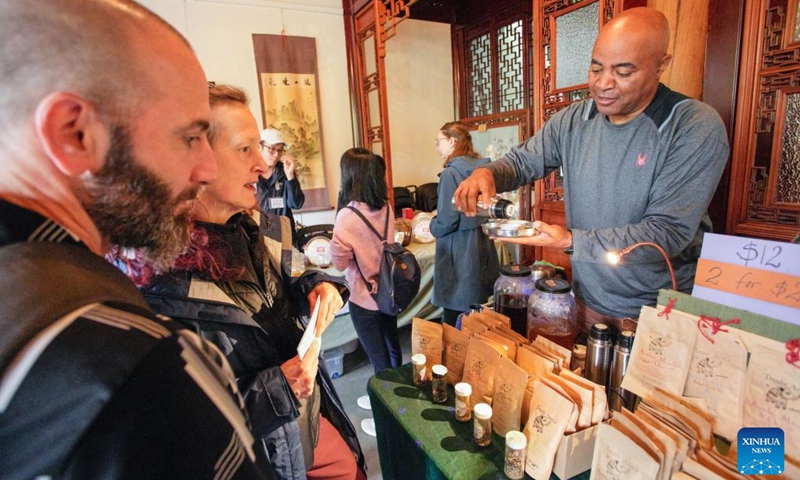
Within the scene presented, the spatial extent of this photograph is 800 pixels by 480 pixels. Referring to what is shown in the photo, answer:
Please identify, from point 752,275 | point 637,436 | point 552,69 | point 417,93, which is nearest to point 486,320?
point 637,436

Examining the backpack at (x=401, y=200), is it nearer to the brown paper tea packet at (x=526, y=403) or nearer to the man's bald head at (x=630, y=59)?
the man's bald head at (x=630, y=59)

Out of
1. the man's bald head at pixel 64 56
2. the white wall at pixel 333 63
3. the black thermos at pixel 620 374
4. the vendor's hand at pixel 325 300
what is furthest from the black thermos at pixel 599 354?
the white wall at pixel 333 63

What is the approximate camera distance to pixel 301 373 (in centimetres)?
87

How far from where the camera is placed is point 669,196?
40.7 inches

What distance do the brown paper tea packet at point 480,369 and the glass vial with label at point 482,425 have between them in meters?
0.07

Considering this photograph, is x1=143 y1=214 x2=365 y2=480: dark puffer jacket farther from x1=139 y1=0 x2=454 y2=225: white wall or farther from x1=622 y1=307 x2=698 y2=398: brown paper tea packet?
x1=139 y1=0 x2=454 y2=225: white wall

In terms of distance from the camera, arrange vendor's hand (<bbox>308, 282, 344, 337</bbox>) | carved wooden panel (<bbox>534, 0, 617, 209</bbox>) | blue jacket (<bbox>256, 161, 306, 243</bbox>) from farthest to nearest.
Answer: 1. blue jacket (<bbox>256, 161, 306, 243</bbox>)
2. carved wooden panel (<bbox>534, 0, 617, 209</bbox>)
3. vendor's hand (<bbox>308, 282, 344, 337</bbox>)

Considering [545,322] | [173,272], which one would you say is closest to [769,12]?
[545,322]

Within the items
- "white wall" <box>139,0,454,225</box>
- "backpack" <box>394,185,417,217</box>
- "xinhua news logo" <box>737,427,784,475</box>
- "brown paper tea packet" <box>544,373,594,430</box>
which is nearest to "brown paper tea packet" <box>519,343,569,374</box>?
"brown paper tea packet" <box>544,373,594,430</box>

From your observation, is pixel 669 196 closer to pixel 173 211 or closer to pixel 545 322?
pixel 545 322

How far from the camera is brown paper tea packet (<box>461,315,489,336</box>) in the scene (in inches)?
40.9

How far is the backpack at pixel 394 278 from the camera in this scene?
1.88 m

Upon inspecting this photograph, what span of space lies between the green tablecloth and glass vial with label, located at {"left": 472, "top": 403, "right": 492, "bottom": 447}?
0.05 feet

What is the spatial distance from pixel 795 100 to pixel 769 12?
0.29 metres
